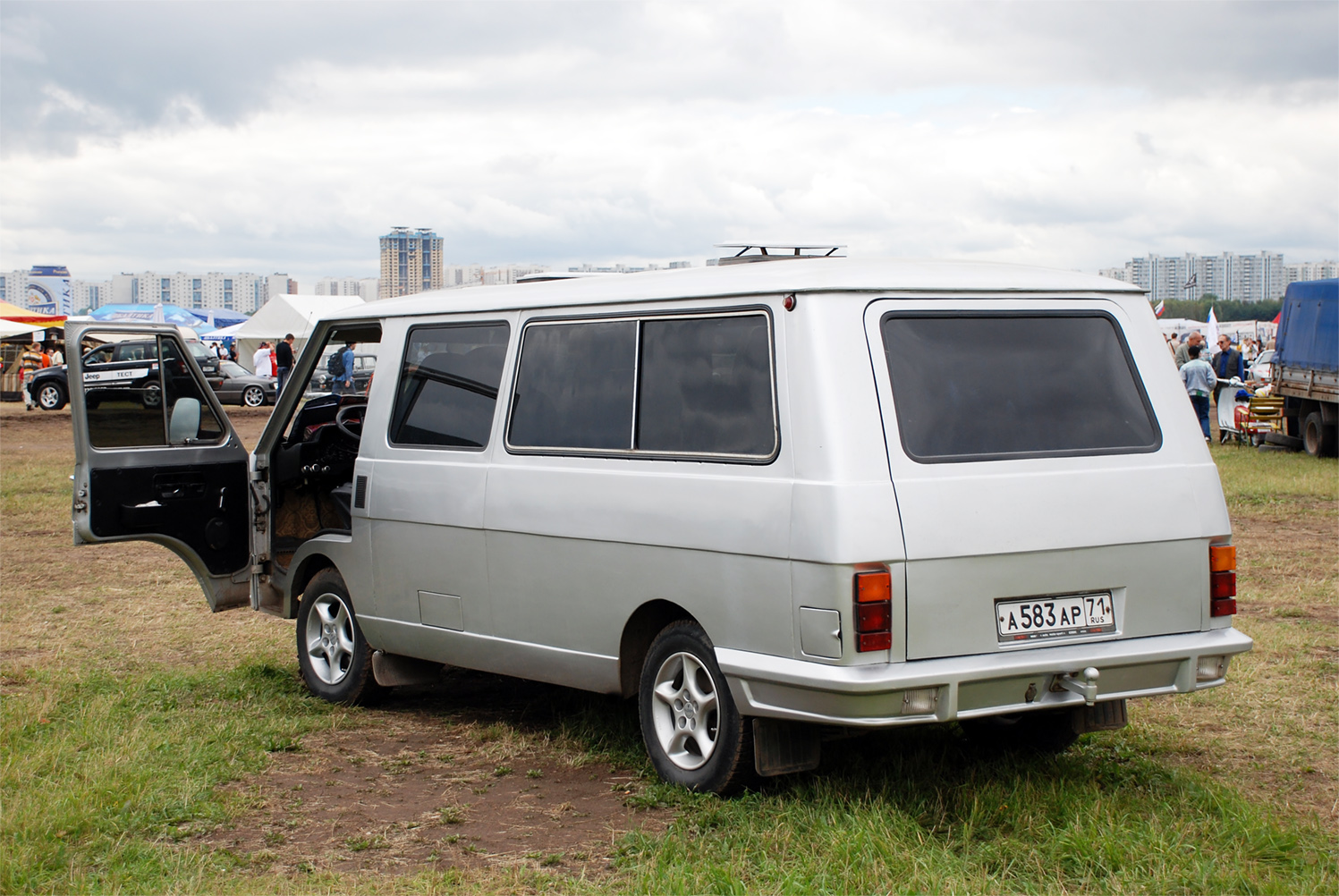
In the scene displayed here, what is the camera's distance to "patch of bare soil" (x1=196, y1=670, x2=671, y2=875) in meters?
4.65

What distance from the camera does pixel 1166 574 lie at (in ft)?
15.8

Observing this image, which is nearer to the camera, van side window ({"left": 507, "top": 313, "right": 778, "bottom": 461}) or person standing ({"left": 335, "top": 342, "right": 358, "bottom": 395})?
van side window ({"left": 507, "top": 313, "right": 778, "bottom": 461})

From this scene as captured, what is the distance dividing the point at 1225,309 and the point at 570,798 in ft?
384

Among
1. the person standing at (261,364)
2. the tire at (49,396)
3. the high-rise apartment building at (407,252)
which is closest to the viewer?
the tire at (49,396)

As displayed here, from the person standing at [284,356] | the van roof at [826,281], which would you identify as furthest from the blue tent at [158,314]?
the van roof at [826,281]

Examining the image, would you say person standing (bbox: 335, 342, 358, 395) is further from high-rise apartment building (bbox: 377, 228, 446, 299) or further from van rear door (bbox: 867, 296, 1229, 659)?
high-rise apartment building (bbox: 377, 228, 446, 299)

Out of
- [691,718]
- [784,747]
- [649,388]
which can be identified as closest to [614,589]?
[691,718]

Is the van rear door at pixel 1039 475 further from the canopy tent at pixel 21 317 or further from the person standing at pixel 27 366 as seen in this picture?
the canopy tent at pixel 21 317

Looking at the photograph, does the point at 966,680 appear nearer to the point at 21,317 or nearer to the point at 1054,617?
the point at 1054,617

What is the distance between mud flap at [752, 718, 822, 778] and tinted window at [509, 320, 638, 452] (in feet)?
3.97

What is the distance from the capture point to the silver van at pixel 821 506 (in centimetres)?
446

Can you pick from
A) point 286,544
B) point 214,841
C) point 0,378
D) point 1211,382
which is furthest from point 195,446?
point 0,378

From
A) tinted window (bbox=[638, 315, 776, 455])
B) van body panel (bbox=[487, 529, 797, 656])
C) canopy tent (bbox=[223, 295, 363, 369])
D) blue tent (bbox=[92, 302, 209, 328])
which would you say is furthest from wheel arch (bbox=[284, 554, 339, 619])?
blue tent (bbox=[92, 302, 209, 328])

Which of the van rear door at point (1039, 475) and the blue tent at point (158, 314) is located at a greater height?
the blue tent at point (158, 314)
